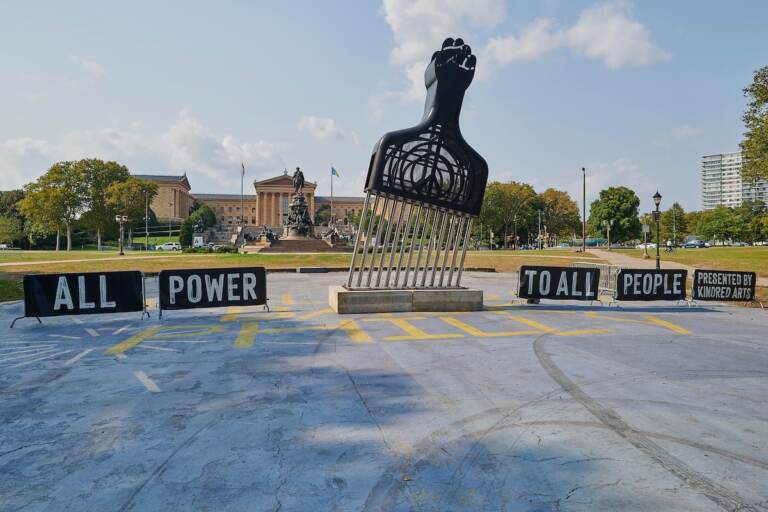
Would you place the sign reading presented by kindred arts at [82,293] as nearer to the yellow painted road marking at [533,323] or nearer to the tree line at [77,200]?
the yellow painted road marking at [533,323]

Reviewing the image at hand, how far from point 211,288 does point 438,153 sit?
7579mm

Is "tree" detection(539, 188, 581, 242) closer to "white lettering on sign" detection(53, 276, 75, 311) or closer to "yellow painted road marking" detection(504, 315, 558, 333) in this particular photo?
"yellow painted road marking" detection(504, 315, 558, 333)

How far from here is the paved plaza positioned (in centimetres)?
405

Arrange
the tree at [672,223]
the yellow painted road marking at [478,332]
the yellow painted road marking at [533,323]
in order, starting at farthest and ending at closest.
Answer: the tree at [672,223] < the yellow painted road marking at [533,323] < the yellow painted road marking at [478,332]

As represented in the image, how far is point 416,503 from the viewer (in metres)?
3.88

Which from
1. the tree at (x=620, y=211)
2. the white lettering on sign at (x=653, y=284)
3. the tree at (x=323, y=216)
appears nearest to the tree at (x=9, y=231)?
the tree at (x=323, y=216)

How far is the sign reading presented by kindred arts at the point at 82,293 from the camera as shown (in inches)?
473

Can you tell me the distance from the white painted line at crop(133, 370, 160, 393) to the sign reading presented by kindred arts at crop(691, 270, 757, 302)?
58.2 feet

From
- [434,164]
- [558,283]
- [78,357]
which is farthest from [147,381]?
[558,283]

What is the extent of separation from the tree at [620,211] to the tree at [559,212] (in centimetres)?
1324

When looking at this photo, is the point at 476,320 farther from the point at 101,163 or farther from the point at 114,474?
the point at 101,163

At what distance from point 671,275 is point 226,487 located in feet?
57.0

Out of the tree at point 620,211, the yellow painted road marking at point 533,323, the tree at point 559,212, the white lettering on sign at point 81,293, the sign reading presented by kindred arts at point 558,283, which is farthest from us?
the tree at point 559,212

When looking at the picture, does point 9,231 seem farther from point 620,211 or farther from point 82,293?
point 620,211
